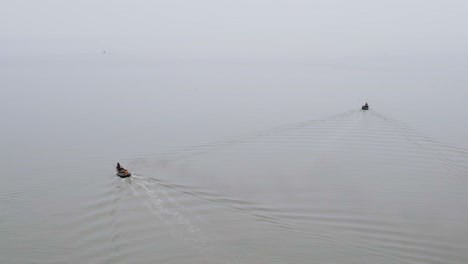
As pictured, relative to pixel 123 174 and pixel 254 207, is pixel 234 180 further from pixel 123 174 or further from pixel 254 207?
pixel 123 174

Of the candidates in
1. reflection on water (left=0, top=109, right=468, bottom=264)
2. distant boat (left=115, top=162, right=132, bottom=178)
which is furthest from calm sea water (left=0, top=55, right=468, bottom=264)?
distant boat (left=115, top=162, right=132, bottom=178)

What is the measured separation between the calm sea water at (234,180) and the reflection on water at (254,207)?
76mm

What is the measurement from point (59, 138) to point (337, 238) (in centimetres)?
2131

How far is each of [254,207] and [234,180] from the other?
3156 mm

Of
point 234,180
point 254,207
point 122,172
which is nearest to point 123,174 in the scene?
point 122,172

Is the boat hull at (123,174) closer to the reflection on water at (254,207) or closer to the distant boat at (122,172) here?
the distant boat at (122,172)

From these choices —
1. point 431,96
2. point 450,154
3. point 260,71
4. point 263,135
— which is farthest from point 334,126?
point 260,71

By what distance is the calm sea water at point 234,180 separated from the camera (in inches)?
613

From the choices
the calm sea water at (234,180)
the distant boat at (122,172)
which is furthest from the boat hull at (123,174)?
the calm sea water at (234,180)

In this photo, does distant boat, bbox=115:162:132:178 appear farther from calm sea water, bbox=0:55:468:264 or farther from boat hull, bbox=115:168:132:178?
calm sea water, bbox=0:55:468:264

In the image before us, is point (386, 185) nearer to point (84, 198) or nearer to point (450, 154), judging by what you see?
point (450, 154)

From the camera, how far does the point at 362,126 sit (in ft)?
96.7

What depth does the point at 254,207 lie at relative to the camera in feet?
60.6

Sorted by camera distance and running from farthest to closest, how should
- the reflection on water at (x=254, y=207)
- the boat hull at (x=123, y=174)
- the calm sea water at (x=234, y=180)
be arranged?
the boat hull at (x=123, y=174)
the calm sea water at (x=234, y=180)
the reflection on water at (x=254, y=207)
